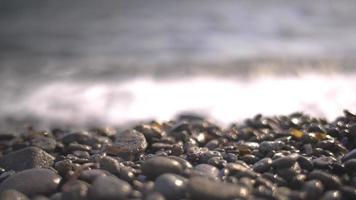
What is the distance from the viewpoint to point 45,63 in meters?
8.94

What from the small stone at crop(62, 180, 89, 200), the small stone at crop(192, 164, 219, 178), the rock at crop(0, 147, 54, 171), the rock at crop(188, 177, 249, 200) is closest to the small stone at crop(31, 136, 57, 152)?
the rock at crop(0, 147, 54, 171)

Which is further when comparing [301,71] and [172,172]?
[301,71]

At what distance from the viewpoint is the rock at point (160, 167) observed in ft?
7.75

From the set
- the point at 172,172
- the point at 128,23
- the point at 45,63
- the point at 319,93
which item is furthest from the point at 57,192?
the point at 128,23

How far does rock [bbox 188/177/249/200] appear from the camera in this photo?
2.07 m

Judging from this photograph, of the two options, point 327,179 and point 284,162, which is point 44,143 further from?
point 327,179

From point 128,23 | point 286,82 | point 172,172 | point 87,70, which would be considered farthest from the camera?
point 128,23

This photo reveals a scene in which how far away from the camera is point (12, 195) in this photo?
2.34 metres

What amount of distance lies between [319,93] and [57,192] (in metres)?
4.04

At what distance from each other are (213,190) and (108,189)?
552 mm

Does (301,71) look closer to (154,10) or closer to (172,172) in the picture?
(172,172)

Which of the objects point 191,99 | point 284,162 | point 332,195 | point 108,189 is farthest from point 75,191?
point 191,99

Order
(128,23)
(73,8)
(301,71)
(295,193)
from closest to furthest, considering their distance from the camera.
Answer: (295,193) < (301,71) < (128,23) < (73,8)

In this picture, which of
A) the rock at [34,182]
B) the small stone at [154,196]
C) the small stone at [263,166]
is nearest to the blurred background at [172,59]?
the small stone at [263,166]
